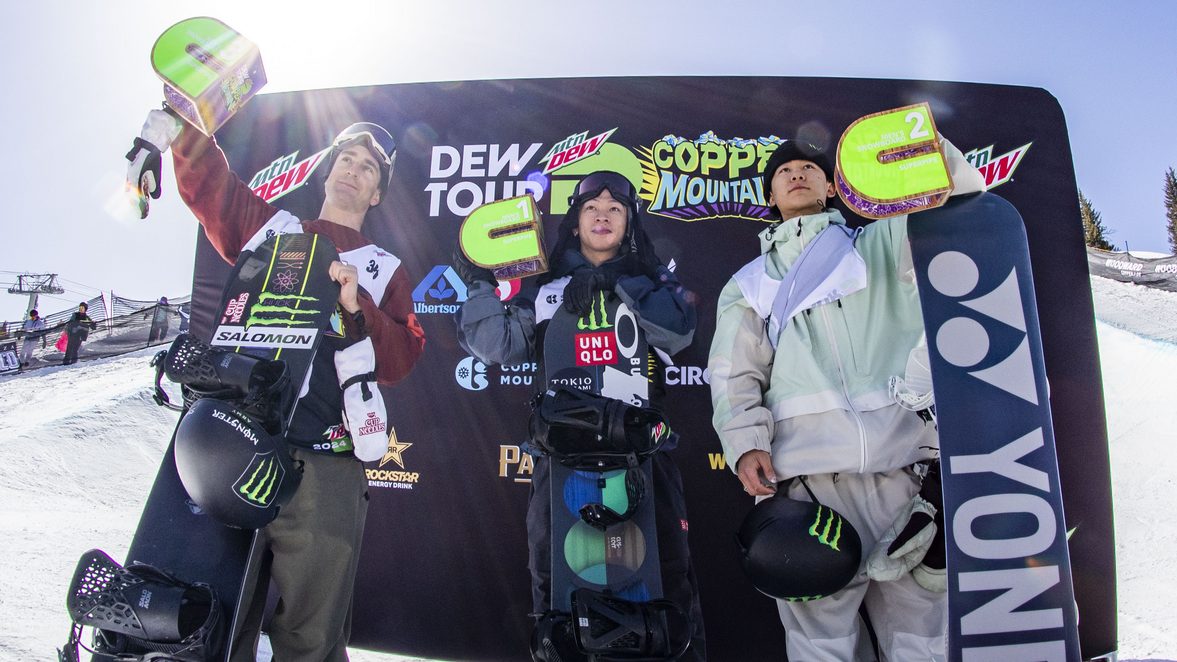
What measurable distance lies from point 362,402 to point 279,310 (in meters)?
0.40

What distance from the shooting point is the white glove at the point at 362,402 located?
90.4 inches

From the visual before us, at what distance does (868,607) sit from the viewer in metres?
1.89

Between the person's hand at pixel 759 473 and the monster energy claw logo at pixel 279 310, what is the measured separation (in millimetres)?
1398

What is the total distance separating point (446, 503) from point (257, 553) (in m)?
1.19

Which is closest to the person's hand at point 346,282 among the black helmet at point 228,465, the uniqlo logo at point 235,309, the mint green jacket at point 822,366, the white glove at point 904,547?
the uniqlo logo at point 235,309

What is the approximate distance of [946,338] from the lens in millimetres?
1776

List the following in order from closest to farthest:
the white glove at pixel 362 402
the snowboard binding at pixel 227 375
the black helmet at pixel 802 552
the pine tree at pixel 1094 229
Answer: the black helmet at pixel 802 552 → the snowboard binding at pixel 227 375 → the white glove at pixel 362 402 → the pine tree at pixel 1094 229

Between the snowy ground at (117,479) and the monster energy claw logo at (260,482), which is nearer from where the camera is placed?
the monster energy claw logo at (260,482)

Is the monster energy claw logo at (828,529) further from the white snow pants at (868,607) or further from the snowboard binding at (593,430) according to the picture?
the snowboard binding at (593,430)

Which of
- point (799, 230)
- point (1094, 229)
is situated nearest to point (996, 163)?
point (799, 230)

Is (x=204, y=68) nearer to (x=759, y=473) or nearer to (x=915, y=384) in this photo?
(x=759, y=473)

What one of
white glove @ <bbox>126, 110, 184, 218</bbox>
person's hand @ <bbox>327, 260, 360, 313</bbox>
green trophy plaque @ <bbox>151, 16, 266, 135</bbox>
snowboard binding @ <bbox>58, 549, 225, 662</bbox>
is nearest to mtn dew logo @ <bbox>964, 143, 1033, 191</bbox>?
person's hand @ <bbox>327, 260, 360, 313</bbox>

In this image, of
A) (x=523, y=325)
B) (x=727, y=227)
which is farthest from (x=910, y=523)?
(x=727, y=227)

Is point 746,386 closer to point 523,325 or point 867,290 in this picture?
point 867,290
